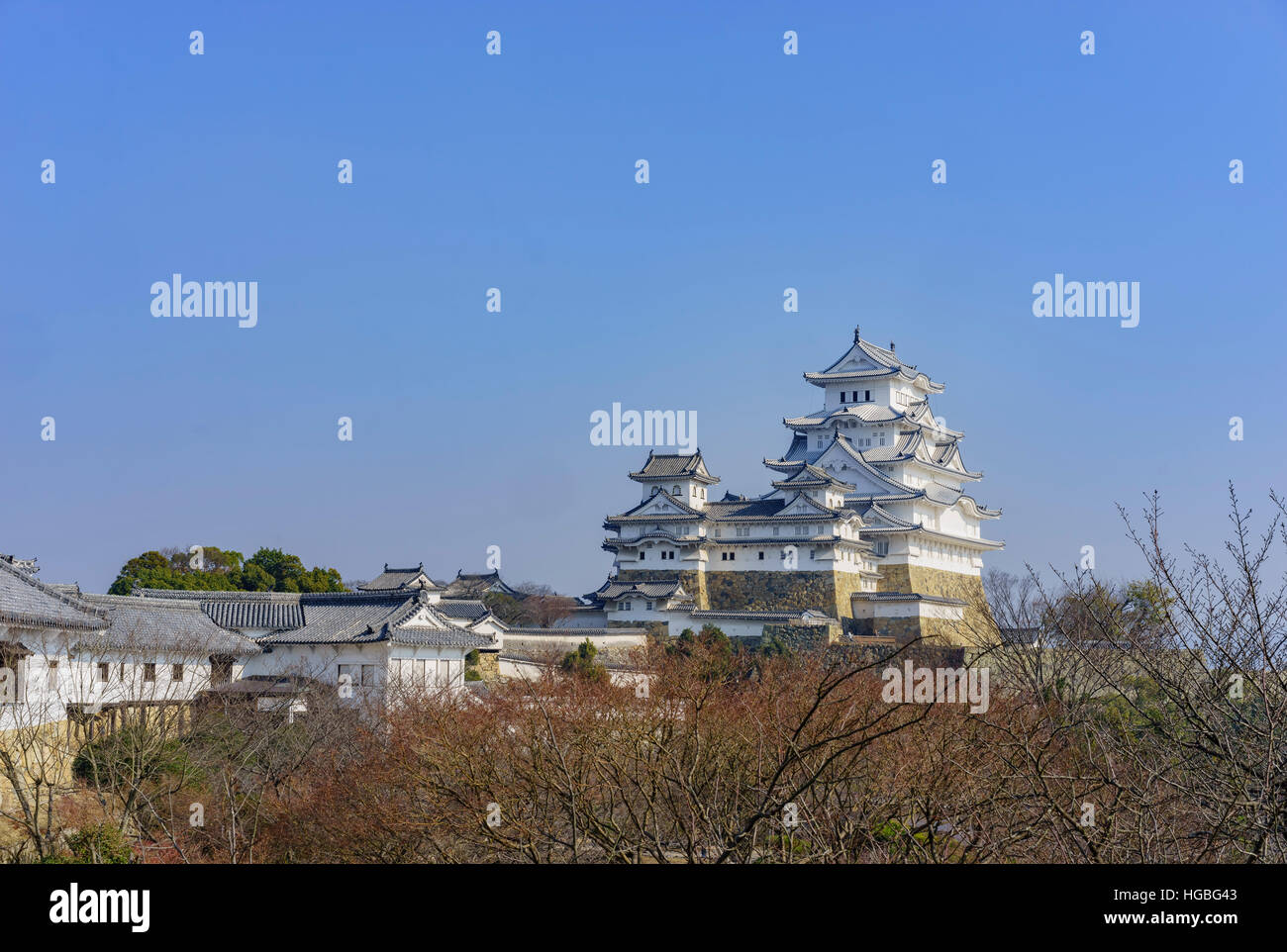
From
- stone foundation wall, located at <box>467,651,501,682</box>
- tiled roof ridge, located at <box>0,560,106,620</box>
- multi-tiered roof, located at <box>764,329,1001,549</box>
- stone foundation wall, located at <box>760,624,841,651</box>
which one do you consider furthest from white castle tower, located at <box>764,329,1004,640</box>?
tiled roof ridge, located at <box>0,560,106,620</box>

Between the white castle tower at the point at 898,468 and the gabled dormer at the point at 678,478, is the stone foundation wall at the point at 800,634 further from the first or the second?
the gabled dormer at the point at 678,478

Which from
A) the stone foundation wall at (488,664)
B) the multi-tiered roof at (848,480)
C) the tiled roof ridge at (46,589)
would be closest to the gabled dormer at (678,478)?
the multi-tiered roof at (848,480)

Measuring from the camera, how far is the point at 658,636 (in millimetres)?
40562

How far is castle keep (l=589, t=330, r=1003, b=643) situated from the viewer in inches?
1671

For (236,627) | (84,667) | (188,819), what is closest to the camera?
(188,819)

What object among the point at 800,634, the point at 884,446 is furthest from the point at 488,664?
the point at 884,446

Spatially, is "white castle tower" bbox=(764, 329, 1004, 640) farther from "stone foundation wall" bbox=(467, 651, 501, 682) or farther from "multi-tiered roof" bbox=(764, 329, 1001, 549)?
"stone foundation wall" bbox=(467, 651, 501, 682)

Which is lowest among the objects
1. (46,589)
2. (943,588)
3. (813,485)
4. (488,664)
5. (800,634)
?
(488,664)

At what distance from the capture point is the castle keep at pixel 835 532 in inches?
1671

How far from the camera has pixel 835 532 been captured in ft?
140

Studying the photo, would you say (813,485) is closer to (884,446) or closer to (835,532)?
(835,532)
